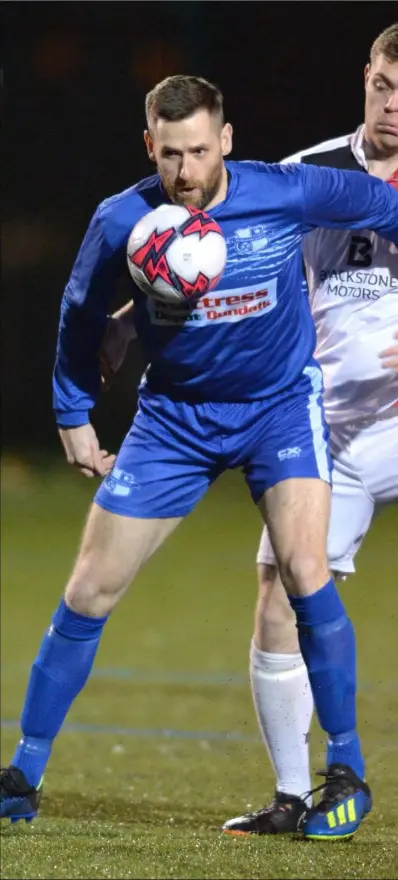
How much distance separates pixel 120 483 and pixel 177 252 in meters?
0.66

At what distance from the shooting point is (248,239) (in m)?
3.56

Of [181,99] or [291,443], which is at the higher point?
[181,99]

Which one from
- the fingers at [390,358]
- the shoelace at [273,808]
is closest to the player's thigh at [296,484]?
the fingers at [390,358]

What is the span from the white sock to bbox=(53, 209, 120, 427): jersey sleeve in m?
0.94

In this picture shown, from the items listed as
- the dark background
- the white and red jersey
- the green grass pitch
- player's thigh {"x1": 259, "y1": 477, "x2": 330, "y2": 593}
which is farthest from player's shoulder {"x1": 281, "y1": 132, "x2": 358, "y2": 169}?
the dark background

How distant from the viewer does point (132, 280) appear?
362 cm

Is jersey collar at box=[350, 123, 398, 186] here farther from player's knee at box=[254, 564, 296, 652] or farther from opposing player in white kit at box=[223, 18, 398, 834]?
player's knee at box=[254, 564, 296, 652]

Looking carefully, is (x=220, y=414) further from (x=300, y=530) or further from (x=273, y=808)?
(x=273, y=808)

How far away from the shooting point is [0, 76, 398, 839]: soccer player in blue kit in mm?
3561

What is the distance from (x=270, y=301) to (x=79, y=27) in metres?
5.68

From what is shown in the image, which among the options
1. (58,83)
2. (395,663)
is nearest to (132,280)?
(395,663)

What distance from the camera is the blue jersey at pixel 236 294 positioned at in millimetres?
3559

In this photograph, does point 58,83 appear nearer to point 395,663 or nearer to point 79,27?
point 79,27

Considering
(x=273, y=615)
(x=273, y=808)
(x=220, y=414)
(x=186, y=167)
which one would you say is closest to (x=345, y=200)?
(x=186, y=167)
